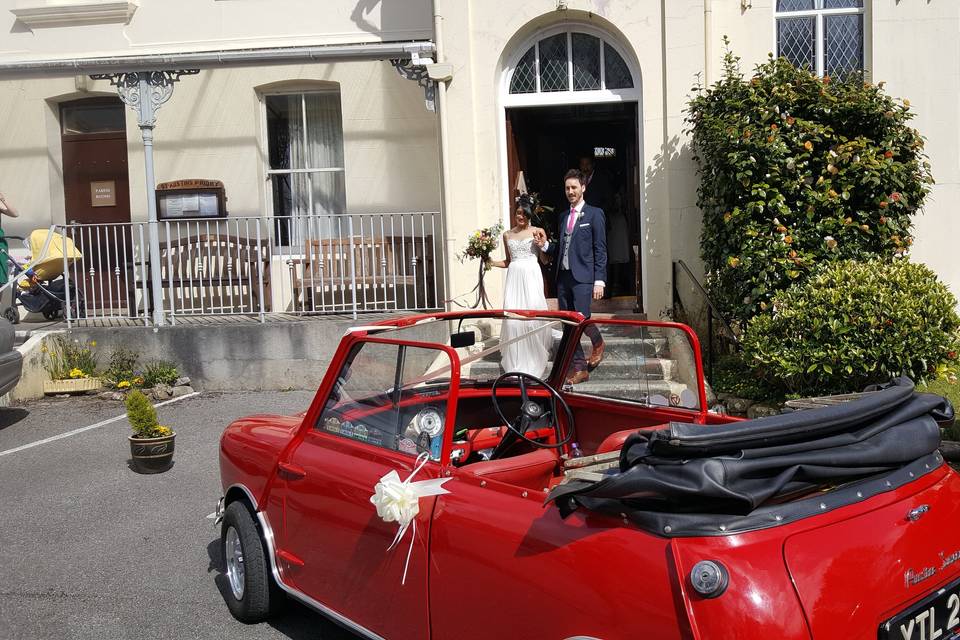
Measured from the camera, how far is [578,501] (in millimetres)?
2777

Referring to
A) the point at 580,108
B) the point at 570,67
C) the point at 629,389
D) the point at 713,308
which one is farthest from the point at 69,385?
the point at 629,389

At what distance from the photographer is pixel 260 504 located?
4383 millimetres

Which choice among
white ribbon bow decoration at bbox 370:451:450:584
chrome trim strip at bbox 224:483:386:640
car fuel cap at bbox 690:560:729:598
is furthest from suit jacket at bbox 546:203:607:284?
car fuel cap at bbox 690:560:729:598

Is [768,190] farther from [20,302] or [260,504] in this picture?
[20,302]

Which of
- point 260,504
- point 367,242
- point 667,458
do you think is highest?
point 367,242

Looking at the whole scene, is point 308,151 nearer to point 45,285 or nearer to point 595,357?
point 45,285

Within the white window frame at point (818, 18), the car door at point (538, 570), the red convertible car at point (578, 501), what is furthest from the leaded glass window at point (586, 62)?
the car door at point (538, 570)

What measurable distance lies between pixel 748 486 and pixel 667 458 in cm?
25

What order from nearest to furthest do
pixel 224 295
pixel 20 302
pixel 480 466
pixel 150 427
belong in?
1. pixel 480 466
2. pixel 150 427
3. pixel 224 295
4. pixel 20 302

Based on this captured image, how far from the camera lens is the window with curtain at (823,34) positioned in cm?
1050

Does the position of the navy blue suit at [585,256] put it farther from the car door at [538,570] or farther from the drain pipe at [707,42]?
the car door at [538,570]

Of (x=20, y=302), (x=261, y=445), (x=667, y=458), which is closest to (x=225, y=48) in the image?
(x=20, y=302)

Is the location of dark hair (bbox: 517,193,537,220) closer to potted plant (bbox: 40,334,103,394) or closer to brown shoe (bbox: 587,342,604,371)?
brown shoe (bbox: 587,342,604,371)

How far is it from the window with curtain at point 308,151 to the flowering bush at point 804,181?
6.19 meters
